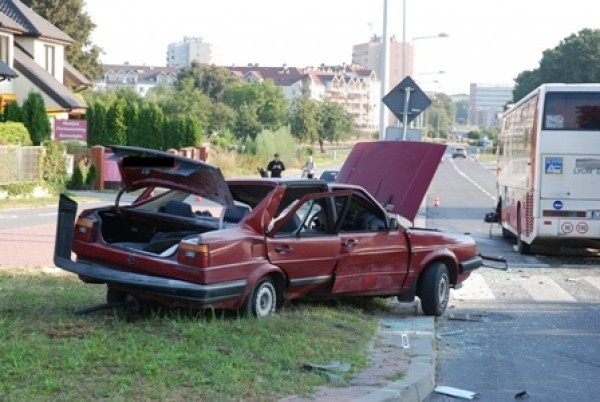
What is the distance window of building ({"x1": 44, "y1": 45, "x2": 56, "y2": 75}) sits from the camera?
52.0m

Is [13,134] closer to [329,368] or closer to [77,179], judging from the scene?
[77,179]

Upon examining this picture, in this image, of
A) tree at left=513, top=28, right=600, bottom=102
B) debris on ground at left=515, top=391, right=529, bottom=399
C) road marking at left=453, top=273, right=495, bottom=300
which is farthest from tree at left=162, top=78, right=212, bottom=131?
debris on ground at left=515, top=391, right=529, bottom=399

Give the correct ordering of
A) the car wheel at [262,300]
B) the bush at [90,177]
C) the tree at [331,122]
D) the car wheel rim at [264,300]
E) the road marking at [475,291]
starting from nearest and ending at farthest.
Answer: the car wheel at [262,300] < the car wheel rim at [264,300] < the road marking at [475,291] < the bush at [90,177] < the tree at [331,122]

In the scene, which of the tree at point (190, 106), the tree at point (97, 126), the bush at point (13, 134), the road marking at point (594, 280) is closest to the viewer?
the road marking at point (594, 280)

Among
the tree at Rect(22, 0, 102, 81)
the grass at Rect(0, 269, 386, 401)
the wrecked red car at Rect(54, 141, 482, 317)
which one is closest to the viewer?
the grass at Rect(0, 269, 386, 401)

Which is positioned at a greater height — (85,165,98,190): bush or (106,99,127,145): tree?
(106,99,127,145): tree

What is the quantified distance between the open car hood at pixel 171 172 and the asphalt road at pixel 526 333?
2642mm

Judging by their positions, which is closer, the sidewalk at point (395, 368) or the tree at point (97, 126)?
the sidewalk at point (395, 368)

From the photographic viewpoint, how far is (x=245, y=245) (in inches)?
385

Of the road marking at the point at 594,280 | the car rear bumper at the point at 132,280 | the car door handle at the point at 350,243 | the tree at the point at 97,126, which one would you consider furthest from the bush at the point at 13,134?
the car door handle at the point at 350,243

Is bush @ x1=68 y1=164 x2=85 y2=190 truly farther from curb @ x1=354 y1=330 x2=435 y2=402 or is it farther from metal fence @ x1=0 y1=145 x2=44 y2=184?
curb @ x1=354 y1=330 x2=435 y2=402

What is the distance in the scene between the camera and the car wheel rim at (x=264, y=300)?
9961 mm

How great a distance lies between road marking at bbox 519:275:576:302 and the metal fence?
1928cm

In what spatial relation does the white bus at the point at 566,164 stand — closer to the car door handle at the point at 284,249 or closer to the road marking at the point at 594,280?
the road marking at the point at 594,280
